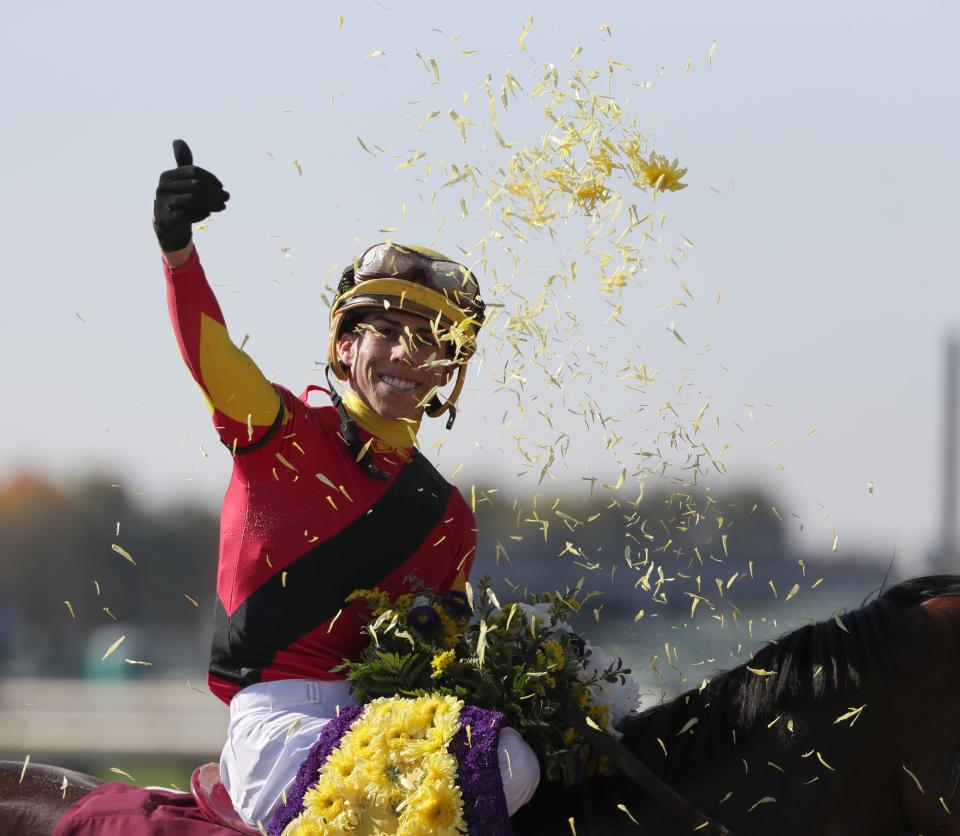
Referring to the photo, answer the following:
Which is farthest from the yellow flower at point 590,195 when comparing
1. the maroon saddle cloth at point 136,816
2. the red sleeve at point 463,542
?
the maroon saddle cloth at point 136,816

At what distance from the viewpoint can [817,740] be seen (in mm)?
3666

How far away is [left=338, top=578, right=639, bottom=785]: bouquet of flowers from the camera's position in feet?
12.2

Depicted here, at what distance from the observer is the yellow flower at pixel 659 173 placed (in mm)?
4129

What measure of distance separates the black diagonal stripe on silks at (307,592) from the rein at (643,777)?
2.45 ft

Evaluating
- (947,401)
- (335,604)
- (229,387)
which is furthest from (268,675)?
(947,401)

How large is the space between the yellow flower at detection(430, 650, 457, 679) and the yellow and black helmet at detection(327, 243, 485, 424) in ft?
2.91

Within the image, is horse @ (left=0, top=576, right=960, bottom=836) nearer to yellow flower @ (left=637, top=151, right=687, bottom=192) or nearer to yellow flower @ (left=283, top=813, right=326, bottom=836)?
yellow flower @ (left=283, top=813, right=326, bottom=836)

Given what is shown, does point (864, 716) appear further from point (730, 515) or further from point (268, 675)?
point (268, 675)

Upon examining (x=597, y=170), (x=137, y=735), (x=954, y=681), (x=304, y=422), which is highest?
(x=597, y=170)

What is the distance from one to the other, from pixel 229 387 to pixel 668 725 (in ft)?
5.08

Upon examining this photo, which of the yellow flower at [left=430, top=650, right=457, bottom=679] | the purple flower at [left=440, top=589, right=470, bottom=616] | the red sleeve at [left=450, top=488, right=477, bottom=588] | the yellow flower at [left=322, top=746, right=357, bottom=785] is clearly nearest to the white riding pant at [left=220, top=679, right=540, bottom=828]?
the yellow flower at [left=322, top=746, right=357, bottom=785]

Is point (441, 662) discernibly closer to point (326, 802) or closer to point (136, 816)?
point (326, 802)

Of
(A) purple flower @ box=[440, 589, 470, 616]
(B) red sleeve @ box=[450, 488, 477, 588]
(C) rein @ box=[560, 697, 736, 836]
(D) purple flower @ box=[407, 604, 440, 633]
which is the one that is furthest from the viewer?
(B) red sleeve @ box=[450, 488, 477, 588]

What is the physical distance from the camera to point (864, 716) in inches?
144
